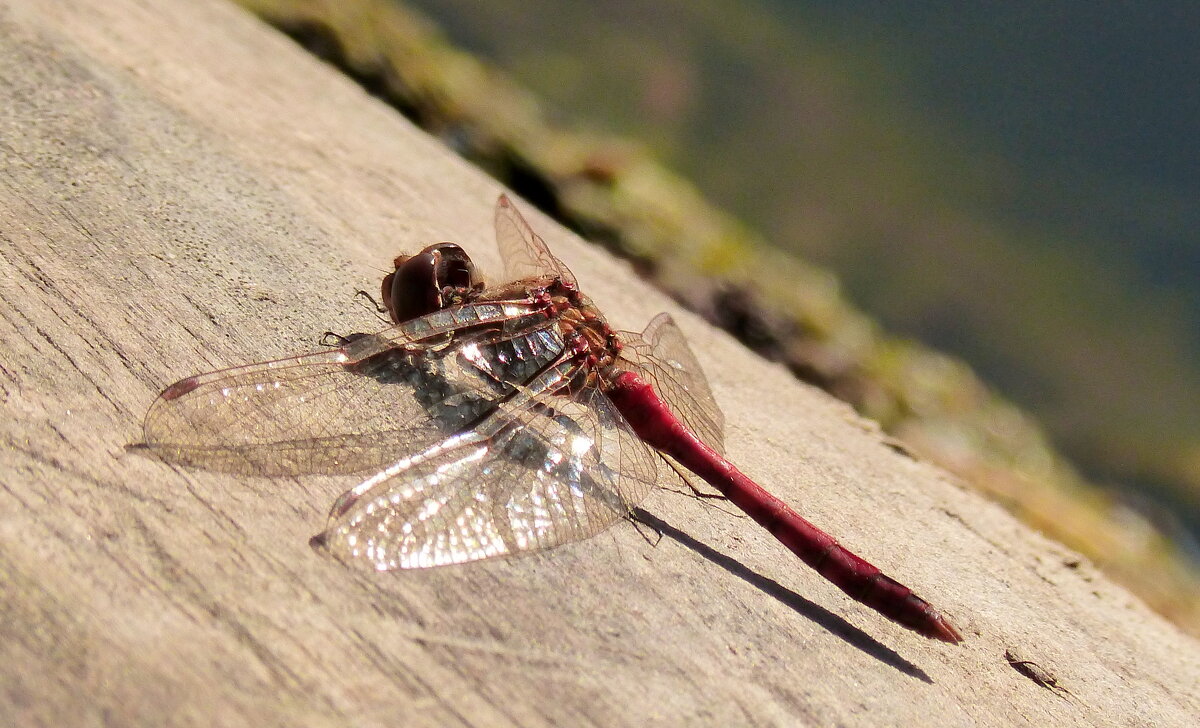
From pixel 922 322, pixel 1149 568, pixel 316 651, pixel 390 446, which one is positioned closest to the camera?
pixel 316 651

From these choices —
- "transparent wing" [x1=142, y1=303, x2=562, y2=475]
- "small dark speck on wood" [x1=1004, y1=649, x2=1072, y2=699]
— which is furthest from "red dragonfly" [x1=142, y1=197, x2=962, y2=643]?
"small dark speck on wood" [x1=1004, y1=649, x2=1072, y2=699]

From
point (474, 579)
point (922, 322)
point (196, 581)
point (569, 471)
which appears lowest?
point (196, 581)

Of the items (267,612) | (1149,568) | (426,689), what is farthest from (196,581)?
(1149,568)

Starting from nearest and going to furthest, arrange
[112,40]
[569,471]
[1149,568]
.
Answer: [569,471] < [112,40] < [1149,568]

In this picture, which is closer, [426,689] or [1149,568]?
[426,689]

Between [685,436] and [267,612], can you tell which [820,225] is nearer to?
[685,436]

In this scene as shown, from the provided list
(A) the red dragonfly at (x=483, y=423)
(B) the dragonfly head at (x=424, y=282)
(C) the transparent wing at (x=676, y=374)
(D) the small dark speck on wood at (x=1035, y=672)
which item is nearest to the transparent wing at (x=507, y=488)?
(A) the red dragonfly at (x=483, y=423)

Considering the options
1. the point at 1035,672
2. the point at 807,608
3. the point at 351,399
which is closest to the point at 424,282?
the point at 351,399
